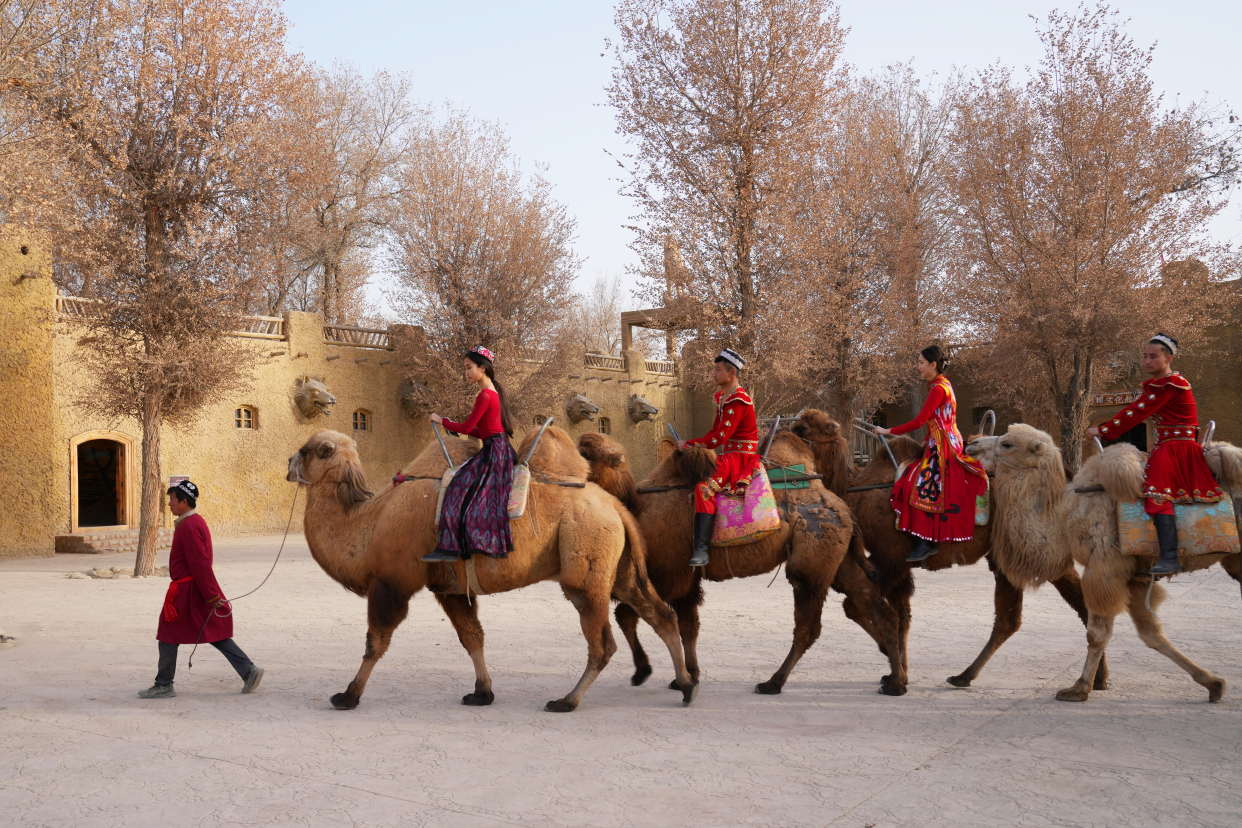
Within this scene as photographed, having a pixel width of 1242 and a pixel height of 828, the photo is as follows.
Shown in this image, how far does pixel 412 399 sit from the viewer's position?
25031 mm

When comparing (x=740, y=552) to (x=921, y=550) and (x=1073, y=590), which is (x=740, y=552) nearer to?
(x=921, y=550)

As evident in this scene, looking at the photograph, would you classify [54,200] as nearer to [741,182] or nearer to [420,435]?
[741,182]

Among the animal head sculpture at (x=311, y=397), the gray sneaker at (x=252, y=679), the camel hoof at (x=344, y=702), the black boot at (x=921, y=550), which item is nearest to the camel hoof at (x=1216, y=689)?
the black boot at (x=921, y=550)

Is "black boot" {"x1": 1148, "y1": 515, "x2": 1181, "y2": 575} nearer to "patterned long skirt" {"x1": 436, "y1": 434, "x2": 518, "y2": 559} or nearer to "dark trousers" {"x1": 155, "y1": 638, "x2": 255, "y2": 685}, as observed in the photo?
"patterned long skirt" {"x1": 436, "y1": 434, "x2": 518, "y2": 559}

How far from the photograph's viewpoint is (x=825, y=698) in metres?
6.46

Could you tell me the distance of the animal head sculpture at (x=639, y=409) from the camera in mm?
32406

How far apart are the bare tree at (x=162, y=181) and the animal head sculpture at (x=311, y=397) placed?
7385mm

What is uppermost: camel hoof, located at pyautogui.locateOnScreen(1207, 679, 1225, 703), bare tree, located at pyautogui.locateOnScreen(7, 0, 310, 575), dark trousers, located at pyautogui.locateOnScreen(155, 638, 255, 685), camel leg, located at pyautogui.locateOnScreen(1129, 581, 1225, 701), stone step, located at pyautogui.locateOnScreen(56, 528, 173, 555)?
bare tree, located at pyautogui.locateOnScreen(7, 0, 310, 575)

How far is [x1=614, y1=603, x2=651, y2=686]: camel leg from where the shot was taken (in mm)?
7020

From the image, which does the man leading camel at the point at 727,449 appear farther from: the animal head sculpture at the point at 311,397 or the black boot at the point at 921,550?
the animal head sculpture at the point at 311,397

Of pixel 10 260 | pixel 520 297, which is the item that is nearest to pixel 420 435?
pixel 520 297

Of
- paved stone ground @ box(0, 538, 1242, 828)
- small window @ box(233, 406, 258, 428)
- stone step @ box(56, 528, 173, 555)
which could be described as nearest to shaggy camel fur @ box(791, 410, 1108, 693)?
paved stone ground @ box(0, 538, 1242, 828)

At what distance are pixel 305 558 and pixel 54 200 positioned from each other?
8073 millimetres

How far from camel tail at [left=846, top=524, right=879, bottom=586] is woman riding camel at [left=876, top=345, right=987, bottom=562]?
282 millimetres
